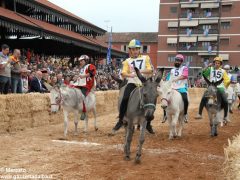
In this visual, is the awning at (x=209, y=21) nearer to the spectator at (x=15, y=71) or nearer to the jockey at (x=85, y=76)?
the spectator at (x=15, y=71)

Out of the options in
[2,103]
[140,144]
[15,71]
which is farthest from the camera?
[15,71]

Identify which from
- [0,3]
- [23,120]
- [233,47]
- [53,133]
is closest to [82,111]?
[53,133]

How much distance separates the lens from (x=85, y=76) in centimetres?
1259

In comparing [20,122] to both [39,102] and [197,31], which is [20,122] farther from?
[197,31]

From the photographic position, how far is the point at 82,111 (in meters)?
12.9

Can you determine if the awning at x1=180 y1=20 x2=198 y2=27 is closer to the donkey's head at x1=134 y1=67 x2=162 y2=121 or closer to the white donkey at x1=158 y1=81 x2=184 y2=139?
the white donkey at x1=158 y1=81 x2=184 y2=139

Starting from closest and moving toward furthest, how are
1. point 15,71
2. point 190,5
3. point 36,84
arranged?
1. point 15,71
2. point 36,84
3. point 190,5

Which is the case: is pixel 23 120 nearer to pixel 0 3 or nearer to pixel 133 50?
pixel 133 50

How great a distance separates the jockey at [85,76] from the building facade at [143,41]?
3003 inches

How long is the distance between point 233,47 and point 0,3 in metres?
56.1

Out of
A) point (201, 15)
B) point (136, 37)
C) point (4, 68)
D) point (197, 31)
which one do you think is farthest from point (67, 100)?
point (136, 37)

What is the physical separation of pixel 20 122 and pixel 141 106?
7.27 m

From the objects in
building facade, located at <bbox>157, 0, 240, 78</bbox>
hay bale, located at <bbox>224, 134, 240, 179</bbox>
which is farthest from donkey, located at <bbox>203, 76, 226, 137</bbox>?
building facade, located at <bbox>157, 0, 240, 78</bbox>

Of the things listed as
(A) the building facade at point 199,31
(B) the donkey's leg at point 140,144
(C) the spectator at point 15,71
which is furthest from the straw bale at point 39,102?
(A) the building facade at point 199,31
